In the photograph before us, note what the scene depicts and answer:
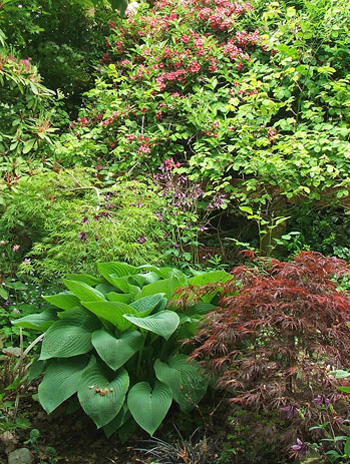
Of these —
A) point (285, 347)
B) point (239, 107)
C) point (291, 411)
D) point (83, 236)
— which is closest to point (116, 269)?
point (83, 236)

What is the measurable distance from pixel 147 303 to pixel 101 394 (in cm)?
51

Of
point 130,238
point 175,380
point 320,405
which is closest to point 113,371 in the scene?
point 175,380

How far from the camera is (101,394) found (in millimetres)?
2531

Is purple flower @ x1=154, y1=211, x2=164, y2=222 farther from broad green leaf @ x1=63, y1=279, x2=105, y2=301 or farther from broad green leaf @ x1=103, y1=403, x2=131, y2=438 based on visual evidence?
broad green leaf @ x1=103, y1=403, x2=131, y2=438

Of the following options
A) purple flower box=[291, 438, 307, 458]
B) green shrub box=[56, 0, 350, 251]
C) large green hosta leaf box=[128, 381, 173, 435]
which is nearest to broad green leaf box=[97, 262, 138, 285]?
large green hosta leaf box=[128, 381, 173, 435]

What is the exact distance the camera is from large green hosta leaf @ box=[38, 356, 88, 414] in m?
2.61

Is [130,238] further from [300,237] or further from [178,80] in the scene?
[178,80]

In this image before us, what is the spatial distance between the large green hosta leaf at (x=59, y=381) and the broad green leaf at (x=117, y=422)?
234 mm

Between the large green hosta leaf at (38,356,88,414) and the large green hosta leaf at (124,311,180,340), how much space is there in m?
0.41

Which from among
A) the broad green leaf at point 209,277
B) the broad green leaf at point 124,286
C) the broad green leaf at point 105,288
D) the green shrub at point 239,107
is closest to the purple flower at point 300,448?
the broad green leaf at point 209,277

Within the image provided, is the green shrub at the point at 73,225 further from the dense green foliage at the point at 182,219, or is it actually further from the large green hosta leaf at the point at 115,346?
the large green hosta leaf at the point at 115,346

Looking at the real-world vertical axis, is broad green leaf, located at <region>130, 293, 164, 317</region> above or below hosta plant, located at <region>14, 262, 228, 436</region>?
above

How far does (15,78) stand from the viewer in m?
4.81

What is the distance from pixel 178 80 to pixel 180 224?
2020 mm
